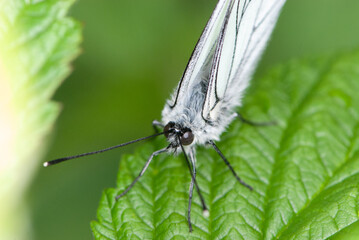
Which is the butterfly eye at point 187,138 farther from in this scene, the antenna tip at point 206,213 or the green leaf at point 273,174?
the antenna tip at point 206,213

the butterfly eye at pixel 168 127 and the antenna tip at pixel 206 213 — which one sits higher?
the butterfly eye at pixel 168 127

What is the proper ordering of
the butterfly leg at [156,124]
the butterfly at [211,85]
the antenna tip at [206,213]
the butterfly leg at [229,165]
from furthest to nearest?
1. the butterfly leg at [156,124]
2. the butterfly leg at [229,165]
3. the butterfly at [211,85]
4. the antenna tip at [206,213]

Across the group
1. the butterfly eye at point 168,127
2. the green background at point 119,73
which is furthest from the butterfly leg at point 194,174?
the green background at point 119,73

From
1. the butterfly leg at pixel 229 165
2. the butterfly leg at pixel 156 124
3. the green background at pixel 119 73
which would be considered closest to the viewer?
the butterfly leg at pixel 229 165

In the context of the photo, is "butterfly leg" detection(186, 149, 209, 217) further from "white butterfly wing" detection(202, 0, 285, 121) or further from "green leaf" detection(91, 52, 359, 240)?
"white butterfly wing" detection(202, 0, 285, 121)

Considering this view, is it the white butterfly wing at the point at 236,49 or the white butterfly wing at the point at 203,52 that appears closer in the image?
the white butterfly wing at the point at 203,52

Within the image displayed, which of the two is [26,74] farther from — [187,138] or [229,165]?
[229,165]

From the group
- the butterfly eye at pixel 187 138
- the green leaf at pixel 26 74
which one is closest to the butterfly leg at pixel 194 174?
the butterfly eye at pixel 187 138
